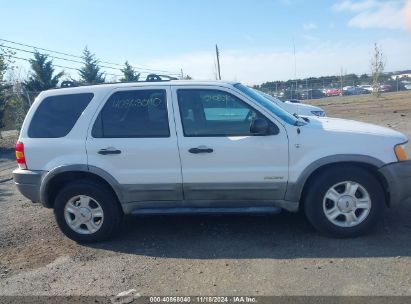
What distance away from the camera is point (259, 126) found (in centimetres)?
439

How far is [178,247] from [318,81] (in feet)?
163

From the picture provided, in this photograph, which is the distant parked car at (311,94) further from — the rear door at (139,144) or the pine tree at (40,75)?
the rear door at (139,144)

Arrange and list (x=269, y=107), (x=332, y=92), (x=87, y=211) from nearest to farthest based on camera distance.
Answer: (x=269, y=107), (x=87, y=211), (x=332, y=92)

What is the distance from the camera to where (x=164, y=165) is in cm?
465

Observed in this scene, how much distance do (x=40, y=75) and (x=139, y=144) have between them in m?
29.5

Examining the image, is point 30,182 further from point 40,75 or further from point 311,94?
point 311,94

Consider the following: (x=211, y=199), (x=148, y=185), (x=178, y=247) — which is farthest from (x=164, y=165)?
(x=178, y=247)

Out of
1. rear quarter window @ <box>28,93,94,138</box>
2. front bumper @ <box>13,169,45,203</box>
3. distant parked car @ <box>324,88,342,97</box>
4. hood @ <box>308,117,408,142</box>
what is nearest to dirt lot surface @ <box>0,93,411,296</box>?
front bumper @ <box>13,169,45,203</box>

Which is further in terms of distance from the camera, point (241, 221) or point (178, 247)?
point (241, 221)

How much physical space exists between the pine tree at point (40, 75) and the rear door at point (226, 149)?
2881 centimetres

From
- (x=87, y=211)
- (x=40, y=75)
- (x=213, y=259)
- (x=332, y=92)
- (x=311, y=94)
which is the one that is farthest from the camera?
(x=332, y=92)

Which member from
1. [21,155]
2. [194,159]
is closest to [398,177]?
[194,159]

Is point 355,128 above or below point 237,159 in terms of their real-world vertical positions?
above

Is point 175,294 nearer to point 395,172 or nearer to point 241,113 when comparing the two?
point 241,113
